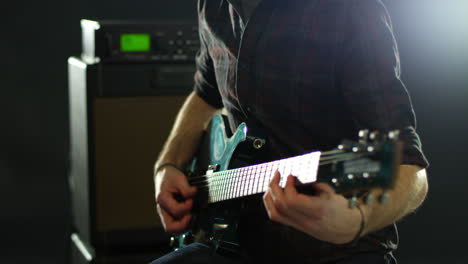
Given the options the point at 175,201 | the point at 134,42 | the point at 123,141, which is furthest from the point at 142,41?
the point at 175,201

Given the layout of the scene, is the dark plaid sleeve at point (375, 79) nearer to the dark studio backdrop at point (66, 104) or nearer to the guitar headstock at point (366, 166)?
the guitar headstock at point (366, 166)

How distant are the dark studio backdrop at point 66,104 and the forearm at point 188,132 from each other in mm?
1237

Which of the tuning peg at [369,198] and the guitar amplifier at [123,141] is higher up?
the tuning peg at [369,198]

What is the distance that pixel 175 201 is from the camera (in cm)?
143

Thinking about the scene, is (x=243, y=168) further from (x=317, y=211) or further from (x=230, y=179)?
(x=317, y=211)

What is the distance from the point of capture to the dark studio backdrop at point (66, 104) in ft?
8.82

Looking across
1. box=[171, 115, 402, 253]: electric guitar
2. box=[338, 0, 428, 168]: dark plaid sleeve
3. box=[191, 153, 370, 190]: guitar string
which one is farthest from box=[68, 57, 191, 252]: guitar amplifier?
box=[338, 0, 428, 168]: dark plaid sleeve

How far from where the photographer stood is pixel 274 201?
1010mm

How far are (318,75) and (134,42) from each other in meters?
0.92

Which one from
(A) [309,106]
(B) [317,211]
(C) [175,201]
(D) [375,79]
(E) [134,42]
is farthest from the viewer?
(E) [134,42]

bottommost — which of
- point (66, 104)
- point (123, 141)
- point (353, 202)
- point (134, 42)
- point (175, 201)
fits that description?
point (66, 104)

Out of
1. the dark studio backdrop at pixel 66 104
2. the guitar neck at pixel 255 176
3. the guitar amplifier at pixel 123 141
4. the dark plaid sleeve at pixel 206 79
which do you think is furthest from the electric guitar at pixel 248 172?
the dark studio backdrop at pixel 66 104

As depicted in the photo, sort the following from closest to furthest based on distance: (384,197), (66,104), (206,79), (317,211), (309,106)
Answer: (384,197) → (317,211) → (309,106) → (206,79) → (66,104)

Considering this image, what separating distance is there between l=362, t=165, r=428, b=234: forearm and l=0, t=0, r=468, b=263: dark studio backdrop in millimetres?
1654
